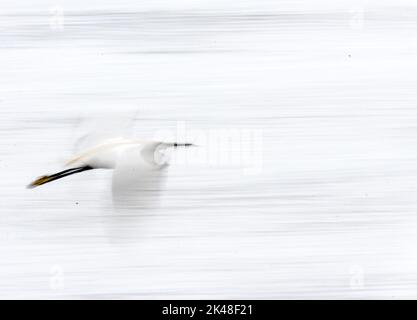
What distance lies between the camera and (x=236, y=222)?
68 centimetres

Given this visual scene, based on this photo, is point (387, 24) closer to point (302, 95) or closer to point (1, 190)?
point (302, 95)

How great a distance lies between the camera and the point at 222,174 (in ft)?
2.23

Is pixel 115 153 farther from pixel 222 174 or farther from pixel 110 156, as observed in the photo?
pixel 222 174

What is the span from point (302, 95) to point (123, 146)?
0.26 meters

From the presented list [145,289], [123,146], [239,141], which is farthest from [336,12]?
[145,289]

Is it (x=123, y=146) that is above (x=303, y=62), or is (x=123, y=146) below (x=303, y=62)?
below

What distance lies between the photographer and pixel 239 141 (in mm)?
680

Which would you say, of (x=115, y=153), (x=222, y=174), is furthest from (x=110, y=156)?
(x=222, y=174)

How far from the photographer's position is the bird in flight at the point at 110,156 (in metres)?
0.68

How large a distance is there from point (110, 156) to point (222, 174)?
0.15 m

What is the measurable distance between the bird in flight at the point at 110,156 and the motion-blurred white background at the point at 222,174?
0.4 inches

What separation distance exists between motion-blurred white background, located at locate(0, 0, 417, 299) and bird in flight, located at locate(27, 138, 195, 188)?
0.01 metres

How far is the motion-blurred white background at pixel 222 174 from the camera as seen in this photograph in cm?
68
